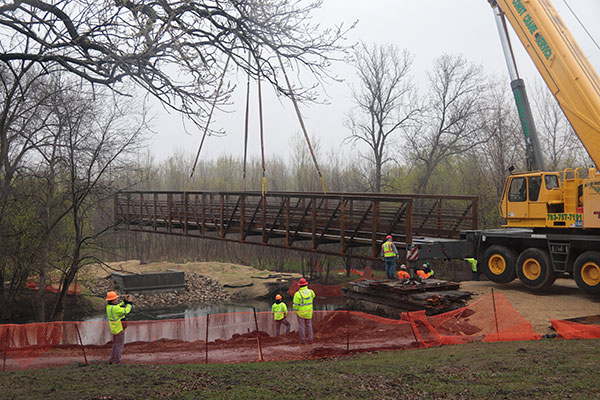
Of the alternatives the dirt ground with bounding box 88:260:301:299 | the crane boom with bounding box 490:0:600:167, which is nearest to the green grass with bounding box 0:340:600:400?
the crane boom with bounding box 490:0:600:167

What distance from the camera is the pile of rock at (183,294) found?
2938 cm

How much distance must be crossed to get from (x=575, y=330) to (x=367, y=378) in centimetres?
509

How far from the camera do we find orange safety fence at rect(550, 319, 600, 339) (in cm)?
998

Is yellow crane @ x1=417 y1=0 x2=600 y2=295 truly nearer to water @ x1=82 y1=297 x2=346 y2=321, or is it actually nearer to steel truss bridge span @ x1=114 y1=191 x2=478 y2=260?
steel truss bridge span @ x1=114 y1=191 x2=478 y2=260

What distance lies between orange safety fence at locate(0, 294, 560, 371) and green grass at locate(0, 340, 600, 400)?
3.94 ft

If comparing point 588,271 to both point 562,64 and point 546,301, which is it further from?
point 562,64

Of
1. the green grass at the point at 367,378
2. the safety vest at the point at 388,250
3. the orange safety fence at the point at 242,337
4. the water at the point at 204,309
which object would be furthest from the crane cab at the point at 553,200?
the water at the point at 204,309

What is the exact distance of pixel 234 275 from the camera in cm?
3494

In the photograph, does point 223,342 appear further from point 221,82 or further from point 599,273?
point 599,273

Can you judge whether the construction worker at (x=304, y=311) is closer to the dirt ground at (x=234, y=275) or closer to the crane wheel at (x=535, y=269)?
the crane wheel at (x=535, y=269)

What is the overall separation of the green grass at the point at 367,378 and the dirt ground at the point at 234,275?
72.8 feet

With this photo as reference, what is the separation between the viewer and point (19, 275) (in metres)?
21.3

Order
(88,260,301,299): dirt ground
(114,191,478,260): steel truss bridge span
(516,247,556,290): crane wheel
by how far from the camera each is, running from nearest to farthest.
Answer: (516,247,556,290): crane wheel
(114,191,478,260): steel truss bridge span
(88,260,301,299): dirt ground

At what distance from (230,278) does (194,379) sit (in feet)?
85.9
